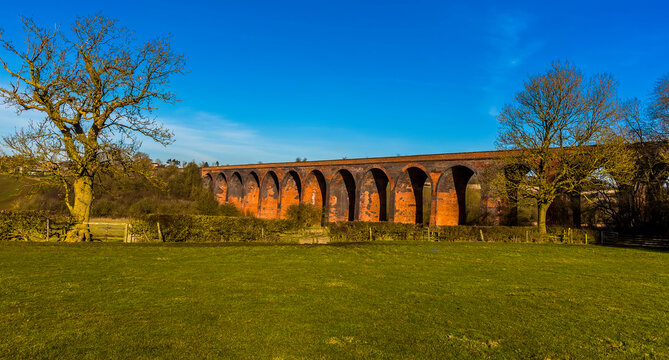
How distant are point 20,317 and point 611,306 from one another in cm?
856

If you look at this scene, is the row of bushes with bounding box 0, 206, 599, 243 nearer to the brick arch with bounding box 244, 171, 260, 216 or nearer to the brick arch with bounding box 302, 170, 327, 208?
the brick arch with bounding box 302, 170, 327, 208

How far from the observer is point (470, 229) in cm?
2036

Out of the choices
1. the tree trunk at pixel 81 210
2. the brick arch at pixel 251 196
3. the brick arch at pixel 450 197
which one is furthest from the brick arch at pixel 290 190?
the tree trunk at pixel 81 210

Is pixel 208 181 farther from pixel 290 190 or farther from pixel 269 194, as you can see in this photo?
pixel 290 190

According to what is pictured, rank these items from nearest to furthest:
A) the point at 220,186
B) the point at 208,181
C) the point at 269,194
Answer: the point at 269,194 → the point at 220,186 → the point at 208,181

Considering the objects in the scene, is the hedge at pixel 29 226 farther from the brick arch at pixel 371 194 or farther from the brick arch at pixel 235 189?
the brick arch at pixel 235 189

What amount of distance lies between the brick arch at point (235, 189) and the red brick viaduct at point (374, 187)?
0.16m

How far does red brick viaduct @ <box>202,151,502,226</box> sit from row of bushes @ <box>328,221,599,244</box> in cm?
486

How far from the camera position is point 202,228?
17.2 m

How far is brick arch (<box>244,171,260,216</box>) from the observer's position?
46.9 metres

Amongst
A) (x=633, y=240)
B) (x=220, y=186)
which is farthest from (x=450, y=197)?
(x=220, y=186)

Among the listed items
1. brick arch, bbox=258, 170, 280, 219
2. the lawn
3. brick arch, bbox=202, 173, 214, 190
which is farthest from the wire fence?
brick arch, bbox=202, 173, 214, 190

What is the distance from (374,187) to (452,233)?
1357cm

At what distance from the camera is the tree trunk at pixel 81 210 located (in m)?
14.5
